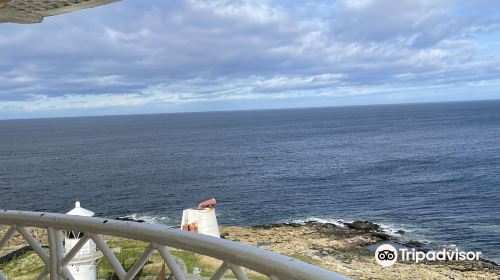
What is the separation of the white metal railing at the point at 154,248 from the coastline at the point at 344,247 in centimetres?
2247

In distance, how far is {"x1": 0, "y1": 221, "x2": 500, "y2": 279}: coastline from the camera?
2925cm

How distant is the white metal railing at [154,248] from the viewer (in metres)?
1.89

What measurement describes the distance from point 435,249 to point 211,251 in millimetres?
36144

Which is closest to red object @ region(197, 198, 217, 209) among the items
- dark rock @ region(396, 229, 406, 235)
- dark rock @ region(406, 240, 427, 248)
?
dark rock @ region(406, 240, 427, 248)

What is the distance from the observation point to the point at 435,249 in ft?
114

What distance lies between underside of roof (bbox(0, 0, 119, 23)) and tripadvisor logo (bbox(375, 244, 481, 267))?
3187cm

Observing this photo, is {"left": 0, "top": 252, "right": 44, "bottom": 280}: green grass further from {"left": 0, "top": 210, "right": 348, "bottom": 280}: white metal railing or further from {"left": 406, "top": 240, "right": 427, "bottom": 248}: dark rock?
{"left": 406, "top": 240, "right": 427, "bottom": 248}: dark rock

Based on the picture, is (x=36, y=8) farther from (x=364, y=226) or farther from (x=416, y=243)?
(x=364, y=226)

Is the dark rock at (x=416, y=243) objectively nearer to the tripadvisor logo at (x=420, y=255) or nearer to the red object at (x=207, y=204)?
A: the tripadvisor logo at (x=420, y=255)

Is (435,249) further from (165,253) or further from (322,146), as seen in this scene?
(322,146)

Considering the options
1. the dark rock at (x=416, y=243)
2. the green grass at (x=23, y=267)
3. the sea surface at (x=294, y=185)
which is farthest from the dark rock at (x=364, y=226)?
the green grass at (x=23, y=267)

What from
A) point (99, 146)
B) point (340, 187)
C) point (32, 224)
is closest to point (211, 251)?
point (32, 224)

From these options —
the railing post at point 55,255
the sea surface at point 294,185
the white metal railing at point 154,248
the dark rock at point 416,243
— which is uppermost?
the white metal railing at point 154,248

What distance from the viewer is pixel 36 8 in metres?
2.97
